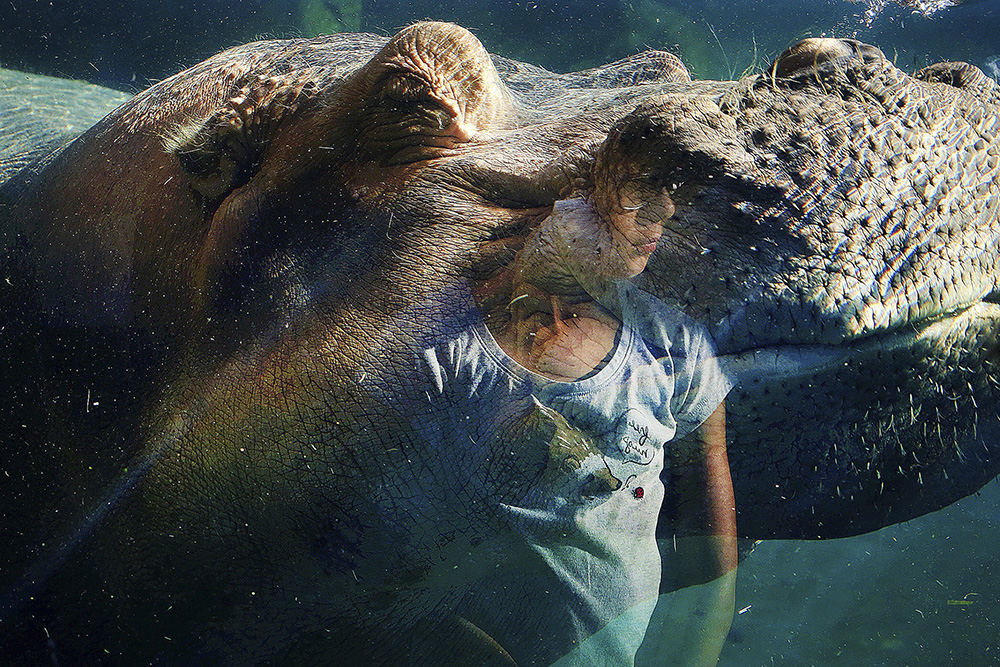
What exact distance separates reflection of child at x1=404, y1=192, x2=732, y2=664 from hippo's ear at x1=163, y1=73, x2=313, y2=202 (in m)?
0.49

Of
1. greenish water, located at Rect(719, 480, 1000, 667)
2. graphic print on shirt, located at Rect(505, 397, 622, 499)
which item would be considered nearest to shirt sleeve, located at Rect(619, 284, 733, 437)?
graphic print on shirt, located at Rect(505, 397, 622, 499)

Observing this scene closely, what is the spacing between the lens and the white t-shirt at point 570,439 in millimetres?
953

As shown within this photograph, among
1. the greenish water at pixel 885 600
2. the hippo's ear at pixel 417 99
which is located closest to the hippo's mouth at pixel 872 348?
the hippo's ear at pixel 417 99

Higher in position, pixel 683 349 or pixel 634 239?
pixel 634 239

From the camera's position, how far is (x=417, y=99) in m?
1.14

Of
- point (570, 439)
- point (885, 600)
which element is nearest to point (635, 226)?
point (570, 439)

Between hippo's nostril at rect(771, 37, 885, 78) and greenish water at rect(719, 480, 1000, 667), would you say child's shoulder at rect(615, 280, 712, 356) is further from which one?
greenish water at rect(719, 480, 1000, 667)

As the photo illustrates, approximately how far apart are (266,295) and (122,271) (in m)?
0.36

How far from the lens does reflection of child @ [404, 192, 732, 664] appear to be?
3.10 ft

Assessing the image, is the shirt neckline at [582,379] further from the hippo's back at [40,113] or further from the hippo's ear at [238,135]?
the hippo's back at [40,113]

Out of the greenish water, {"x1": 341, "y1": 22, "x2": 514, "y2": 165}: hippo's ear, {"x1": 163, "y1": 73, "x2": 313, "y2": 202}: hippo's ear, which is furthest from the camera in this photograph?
the greenish water

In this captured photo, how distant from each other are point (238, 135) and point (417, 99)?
33 cm

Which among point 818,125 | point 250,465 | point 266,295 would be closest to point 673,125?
point 818,125

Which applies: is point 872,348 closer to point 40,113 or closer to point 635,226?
point 635,226
